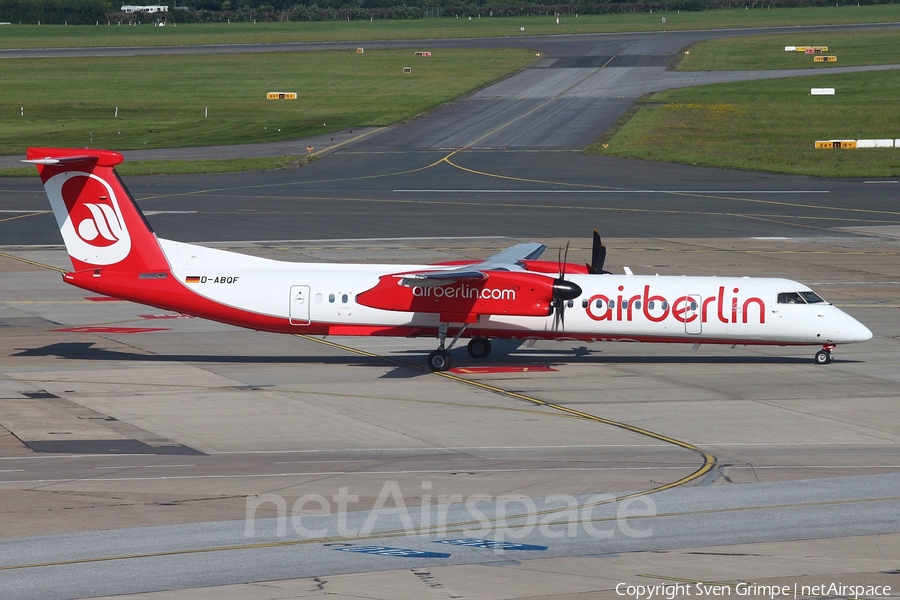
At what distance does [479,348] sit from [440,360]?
2.46m

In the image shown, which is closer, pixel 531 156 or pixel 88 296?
pixel 88 296

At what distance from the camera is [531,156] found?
77.9 meters

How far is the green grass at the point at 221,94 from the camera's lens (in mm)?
87438

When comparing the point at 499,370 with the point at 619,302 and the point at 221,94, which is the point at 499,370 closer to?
the point at 619,302

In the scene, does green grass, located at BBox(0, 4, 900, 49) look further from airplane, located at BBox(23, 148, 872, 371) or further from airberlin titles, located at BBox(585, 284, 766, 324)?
airberlin titles, located at BBox(585, 284, 766, 324)

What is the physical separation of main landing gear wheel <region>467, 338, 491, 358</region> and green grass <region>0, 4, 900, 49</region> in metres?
125

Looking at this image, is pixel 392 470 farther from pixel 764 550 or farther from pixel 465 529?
pixel 764 550

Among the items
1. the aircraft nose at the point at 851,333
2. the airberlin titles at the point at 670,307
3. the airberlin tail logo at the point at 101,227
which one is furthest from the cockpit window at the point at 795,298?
the airberlin tail logo at the point at 101,227

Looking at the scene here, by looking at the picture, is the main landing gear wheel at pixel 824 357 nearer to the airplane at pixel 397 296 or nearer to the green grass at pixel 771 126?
the airplane at pixel 397 296

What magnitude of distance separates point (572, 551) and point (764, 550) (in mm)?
2740

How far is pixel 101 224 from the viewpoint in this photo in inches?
1228

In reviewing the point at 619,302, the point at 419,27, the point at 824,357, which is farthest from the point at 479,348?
the point at 419,27

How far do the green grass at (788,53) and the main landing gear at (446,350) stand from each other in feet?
302

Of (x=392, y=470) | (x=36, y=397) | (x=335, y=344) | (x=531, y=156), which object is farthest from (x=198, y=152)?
(x=392, y=470)
